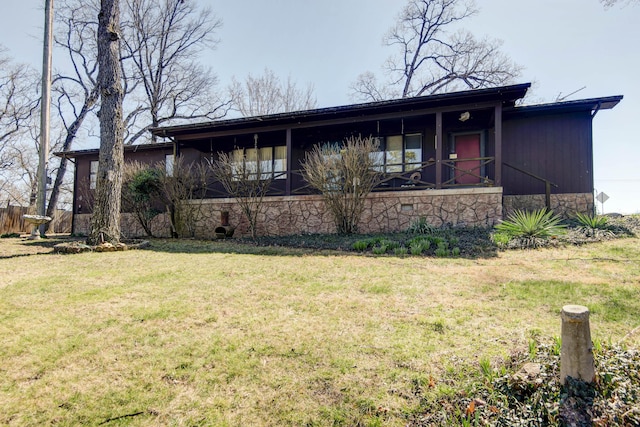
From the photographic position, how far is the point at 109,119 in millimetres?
8141

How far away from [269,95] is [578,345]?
23.0 m

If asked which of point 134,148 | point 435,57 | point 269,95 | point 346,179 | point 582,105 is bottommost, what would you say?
point 346,179

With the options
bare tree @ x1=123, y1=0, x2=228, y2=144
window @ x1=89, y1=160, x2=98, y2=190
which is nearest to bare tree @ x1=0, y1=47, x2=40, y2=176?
bare tree @ x1=123, y1=0, x2=228, y2=144

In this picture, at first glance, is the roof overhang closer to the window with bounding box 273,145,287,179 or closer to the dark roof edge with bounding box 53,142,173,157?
the window with bounding box 273,145,287,179

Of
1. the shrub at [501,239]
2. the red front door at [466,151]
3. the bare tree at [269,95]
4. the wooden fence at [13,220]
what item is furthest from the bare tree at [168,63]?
the shrub at [501,239]

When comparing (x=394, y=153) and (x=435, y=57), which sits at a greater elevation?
(x=435, y=57)

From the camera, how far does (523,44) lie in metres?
12.5

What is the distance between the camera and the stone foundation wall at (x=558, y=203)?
31.0ft

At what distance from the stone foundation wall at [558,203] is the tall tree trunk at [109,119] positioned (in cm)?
998

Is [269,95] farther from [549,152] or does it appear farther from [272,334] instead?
[272,334]

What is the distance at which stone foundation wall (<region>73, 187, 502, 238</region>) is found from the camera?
8867 millimetres

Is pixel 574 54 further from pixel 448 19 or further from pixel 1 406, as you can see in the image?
pixel 1 406

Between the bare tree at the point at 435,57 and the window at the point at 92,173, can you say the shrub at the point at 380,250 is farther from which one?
the bare tree at the point at 435,57

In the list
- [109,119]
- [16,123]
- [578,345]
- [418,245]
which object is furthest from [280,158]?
[16,123]
